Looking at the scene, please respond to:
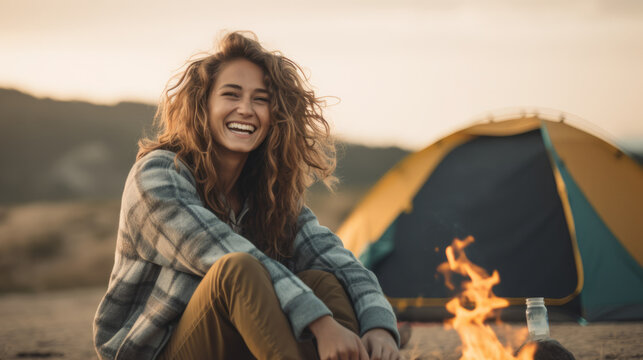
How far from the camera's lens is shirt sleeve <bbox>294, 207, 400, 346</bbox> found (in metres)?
2.07

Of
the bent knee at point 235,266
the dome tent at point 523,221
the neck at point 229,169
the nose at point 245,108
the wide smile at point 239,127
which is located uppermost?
the nose at point 245,108

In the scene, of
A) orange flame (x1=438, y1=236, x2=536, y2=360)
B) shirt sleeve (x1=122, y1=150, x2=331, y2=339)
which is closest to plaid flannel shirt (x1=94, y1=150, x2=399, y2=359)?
shirt sleeve (x1=122, y1=150, x2=331, y2=339)

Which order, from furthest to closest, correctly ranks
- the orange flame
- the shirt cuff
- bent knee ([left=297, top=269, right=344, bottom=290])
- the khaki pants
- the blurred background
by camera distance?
the blurred background → the orange flame → bent knee ([left=297, top=269, right=344, bottom=290]) → the shirt cuff → the khaki pants

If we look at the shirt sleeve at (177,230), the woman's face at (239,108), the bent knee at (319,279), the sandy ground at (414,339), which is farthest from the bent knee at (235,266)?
the sandy ground at (414,339)

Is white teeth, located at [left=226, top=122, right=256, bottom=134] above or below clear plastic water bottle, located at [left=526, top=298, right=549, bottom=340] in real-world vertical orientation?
above

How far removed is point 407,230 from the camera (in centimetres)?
473

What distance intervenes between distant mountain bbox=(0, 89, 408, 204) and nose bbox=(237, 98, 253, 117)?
24377mm

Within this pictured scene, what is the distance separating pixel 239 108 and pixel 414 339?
246cm

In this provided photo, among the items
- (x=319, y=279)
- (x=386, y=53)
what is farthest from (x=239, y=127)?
(x=386, y=53)

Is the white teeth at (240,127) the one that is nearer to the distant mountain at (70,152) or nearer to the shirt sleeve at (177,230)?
the shirt sleeve at (177,230)

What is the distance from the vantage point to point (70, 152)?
3678 cm

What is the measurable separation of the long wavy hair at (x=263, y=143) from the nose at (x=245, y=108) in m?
0.12

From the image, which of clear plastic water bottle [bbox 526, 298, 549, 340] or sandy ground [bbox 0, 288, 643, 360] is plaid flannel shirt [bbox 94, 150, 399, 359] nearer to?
clear plastic water bottle [bbox 526, 298, 549, 340]

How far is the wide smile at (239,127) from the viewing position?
7.72 feet
